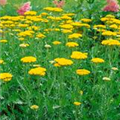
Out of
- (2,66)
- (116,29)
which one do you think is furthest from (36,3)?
(2,66)

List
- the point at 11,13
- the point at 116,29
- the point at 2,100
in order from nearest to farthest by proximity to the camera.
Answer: the point at 2,100, the point at 116,29, the point at 11,13

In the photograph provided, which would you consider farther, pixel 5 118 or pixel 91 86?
pixel 91 86

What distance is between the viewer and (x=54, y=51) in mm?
4820

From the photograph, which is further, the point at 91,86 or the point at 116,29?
the point at 116,29

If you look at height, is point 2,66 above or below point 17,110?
above

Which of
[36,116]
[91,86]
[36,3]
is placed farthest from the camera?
[36,3]

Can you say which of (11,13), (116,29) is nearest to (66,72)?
(116,29)

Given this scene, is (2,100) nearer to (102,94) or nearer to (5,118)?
(5,118)

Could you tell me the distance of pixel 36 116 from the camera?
375 centimetres

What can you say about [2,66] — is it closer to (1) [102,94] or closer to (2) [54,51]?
(2) [54,51]

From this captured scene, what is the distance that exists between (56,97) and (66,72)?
0.41 metres

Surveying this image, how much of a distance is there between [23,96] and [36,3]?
7758 millimetres

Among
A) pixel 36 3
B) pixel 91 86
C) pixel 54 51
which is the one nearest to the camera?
pixel 91 86

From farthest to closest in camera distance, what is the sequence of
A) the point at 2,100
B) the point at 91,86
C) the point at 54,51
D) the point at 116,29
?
1. the point at 116,29
2. the point at 54,51
3. the point at 91,86
4. the point at 2,100
